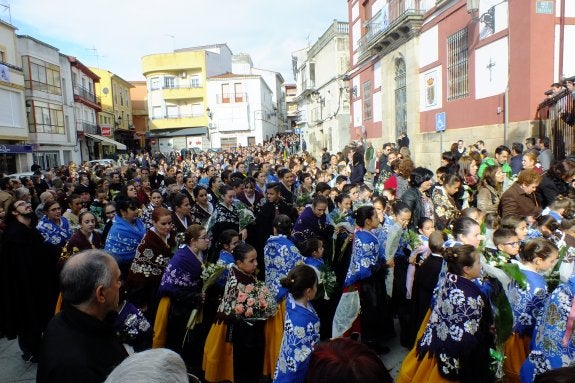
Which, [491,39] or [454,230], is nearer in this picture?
[454,230]

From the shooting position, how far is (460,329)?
9.97 ft

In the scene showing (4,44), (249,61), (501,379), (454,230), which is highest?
(249,61)

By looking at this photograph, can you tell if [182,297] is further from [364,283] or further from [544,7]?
[544,7]

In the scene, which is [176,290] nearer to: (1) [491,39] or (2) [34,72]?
(1) [491,39]

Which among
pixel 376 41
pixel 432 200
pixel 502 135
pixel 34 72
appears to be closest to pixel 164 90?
pixel 34 72

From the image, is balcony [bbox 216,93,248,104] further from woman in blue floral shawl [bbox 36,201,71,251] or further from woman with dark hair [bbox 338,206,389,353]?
woman with dark hair [bbox 338,206,389,353]

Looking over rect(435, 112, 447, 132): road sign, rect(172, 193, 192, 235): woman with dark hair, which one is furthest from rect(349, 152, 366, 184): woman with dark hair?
rect(172, 193, 192, 235): woman with dark hair

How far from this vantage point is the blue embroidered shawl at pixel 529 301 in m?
3.37

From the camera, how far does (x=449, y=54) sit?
14852 mm

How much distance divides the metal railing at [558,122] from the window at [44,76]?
104ft

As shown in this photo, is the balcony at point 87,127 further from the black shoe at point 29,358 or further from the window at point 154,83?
the black shoe at point 29,358

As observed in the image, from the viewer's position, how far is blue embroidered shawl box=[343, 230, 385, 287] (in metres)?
4.73

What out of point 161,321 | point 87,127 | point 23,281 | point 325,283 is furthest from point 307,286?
point 87,127

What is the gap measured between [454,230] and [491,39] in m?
10.4
